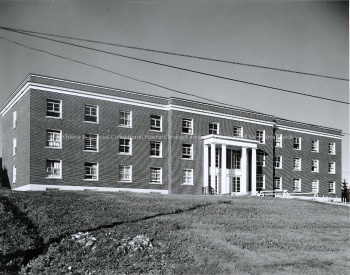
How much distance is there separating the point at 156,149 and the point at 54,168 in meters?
9.61

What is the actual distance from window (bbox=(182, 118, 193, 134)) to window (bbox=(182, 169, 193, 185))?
363 cm

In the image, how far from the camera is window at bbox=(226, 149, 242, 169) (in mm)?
41312

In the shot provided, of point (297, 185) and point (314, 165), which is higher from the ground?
point (314, 165)

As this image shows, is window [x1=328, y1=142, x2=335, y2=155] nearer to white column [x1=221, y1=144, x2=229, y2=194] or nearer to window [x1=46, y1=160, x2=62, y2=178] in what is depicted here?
white column [x1=221, y1=144, x2=229, y2=194]

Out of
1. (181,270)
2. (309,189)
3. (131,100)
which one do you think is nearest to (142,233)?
(181,270)

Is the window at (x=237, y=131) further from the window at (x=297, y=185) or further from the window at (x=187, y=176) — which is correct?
the window at (x=297, y=185)

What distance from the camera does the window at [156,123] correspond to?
125ft

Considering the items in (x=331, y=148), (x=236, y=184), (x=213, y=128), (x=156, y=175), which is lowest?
(x=236, y=184)

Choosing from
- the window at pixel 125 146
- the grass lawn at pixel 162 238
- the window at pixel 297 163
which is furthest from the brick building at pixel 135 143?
the grass lawn at pixel 162 238

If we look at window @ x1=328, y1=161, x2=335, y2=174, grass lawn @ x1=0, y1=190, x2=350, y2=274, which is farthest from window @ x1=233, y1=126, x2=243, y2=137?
grass lawn @ x1=0, y1=190, x2=350, y2=274

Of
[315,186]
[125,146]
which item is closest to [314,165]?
[315,186]

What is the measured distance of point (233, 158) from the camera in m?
41.7

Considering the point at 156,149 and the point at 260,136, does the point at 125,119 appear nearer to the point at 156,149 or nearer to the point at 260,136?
the point at 156,149

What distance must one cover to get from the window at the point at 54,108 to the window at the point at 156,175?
383 inches
